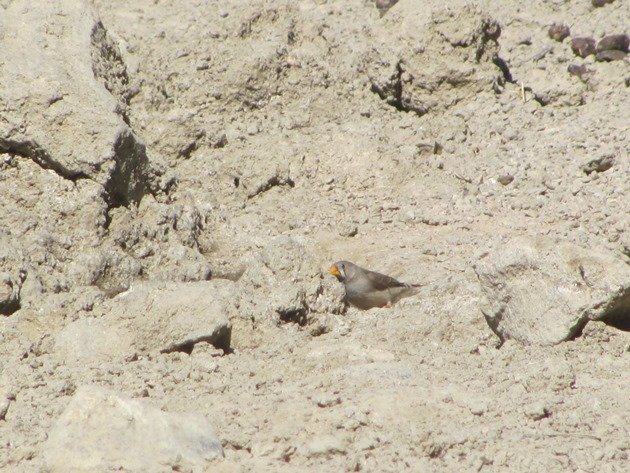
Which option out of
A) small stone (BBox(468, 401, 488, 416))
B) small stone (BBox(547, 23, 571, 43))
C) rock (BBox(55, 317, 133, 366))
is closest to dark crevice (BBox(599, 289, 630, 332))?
small stone (BBox(468, 401, 488, 416))

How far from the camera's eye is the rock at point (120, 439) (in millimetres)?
4164

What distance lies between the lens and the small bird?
6602mm

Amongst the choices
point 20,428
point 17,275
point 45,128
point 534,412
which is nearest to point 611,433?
point 534,412

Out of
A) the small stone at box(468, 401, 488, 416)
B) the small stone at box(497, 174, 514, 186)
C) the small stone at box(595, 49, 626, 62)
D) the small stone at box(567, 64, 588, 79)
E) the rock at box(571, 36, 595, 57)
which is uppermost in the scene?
the rock at box(571, 36, 595, 57)

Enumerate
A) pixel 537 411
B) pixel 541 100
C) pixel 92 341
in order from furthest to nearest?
pixel 541 100
pixel 92 341
pixel 537 411

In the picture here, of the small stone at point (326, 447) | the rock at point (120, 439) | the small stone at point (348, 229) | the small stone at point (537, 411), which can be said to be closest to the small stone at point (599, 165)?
the small stone at point (348, 229)

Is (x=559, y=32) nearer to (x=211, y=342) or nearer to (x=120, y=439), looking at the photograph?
(x=211, y=342)

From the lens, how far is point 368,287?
680cm

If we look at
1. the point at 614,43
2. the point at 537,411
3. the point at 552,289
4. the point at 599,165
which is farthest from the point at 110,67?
the point at 537,411

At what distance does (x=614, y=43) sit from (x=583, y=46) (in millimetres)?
231

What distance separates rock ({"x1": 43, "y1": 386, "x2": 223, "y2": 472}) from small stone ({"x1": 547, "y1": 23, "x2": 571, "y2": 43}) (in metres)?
5.64

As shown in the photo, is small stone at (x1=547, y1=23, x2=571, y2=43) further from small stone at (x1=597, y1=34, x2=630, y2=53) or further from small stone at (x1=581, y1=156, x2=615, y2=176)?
small stone at (x1=581, y1=156, x2=615, y2=176)

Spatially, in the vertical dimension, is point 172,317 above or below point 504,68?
below

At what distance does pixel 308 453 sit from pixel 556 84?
4.97m
